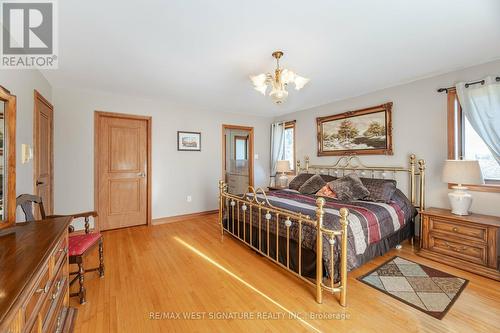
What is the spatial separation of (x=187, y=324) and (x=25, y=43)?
2.84 metres

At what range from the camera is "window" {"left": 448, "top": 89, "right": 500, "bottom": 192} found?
258 centimetres

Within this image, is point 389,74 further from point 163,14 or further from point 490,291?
point 163,14

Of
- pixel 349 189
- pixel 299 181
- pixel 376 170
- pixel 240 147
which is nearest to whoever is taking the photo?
pixel 349 189

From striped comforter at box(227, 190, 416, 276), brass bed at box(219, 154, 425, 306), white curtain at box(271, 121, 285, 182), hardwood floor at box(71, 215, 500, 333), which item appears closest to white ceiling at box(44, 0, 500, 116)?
brass bed at box(219, 154, 425, 306)

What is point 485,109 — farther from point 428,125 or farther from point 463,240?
point 463,240

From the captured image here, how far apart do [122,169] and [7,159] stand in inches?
86.6

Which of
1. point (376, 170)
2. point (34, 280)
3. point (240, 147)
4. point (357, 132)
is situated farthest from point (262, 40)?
point (240, 147)

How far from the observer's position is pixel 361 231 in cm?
221

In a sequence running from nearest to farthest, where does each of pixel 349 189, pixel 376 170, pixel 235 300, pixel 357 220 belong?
pixel 235 300 → pixel 357 220 → pixel 349 189 → pixel 376 170

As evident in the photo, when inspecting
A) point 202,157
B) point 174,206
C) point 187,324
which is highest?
point 202,157

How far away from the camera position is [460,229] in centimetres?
241

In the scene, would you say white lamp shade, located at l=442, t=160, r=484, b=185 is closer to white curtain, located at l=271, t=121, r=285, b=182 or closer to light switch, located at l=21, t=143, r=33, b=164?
white curtain, located at l=271, t=121, r=285, b=182

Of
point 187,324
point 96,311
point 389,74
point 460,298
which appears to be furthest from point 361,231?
point 96,311

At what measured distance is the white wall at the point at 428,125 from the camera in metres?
2.62
